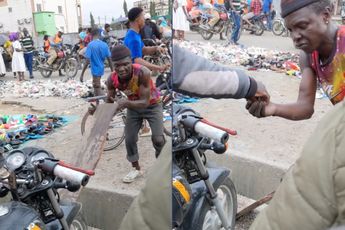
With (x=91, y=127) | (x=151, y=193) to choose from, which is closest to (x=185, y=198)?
(x=151, y=193)

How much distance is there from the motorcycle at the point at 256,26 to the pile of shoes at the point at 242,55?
0.05 m

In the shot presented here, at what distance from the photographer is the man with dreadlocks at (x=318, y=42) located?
725 millimetres

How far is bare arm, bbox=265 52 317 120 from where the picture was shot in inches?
32.8

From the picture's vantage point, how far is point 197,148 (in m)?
1.07

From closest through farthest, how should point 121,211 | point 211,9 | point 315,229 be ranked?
point 315,229, point 211,9, point 121,211

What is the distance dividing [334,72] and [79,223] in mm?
1322

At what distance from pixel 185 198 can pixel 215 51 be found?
433mm

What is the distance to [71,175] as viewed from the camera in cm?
143

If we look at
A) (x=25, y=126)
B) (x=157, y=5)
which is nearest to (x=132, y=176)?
(x=157, y=5)

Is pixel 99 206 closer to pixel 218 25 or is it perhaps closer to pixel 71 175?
pixel 71 175

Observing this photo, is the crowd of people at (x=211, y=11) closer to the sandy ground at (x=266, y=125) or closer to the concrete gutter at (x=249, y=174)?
the sandy ground at (x=266, y=125)

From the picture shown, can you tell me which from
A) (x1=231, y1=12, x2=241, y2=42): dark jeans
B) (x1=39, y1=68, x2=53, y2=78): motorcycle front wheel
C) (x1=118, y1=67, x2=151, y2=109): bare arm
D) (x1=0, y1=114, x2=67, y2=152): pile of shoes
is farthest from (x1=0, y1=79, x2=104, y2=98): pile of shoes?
(x1=231, y1=12, x2=241, y2=42): dark jeans

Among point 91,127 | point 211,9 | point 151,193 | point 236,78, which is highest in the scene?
point 211,9

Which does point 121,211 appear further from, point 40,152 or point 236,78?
point 236,78
